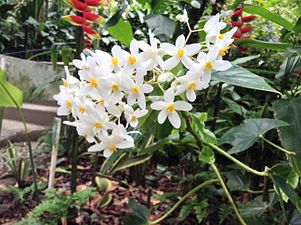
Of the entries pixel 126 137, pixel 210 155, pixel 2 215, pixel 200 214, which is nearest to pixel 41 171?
pixel 2 215

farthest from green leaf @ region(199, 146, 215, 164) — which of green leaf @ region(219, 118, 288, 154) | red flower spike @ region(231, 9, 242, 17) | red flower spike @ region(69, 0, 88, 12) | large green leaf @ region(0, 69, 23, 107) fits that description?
large green leaf @ region(0, 69, 23, 107)

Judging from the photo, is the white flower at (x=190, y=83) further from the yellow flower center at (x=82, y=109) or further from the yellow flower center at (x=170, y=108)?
the yellow flower center at (x=82, y=109)

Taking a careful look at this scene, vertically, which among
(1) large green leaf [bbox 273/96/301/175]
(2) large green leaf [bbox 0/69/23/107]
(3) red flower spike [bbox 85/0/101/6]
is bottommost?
(2) large green leaf [bbox 0/69/23/107]

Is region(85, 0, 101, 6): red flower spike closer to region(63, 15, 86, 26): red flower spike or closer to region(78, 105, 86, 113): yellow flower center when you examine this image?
region(63, 15, 86, 26): red flower spike

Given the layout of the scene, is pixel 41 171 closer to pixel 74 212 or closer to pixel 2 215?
pixel 2 215

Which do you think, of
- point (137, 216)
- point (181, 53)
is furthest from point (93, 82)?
point (137, 216)

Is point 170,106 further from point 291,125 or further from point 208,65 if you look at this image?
point 291,125

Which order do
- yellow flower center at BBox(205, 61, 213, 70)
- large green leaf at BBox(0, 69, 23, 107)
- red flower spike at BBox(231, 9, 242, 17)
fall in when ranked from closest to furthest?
yellow flower center at BBox(205, 61, 213, 70) < red flower spike at BBox(231, 9, 242, 17) < large green leaf at BBox(0, 69, 23, 107)
